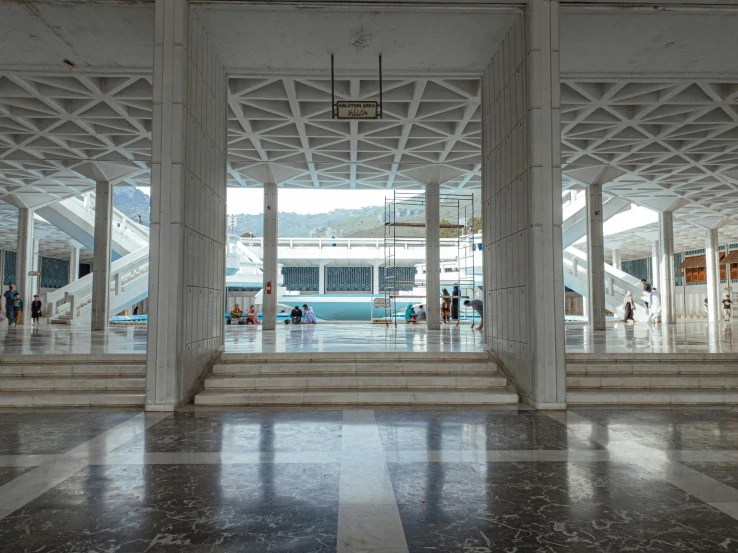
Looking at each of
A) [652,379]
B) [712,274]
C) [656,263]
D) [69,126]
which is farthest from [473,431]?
[656,263]

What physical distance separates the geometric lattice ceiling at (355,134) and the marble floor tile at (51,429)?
7384mm

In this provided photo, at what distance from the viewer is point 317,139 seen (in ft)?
53.1

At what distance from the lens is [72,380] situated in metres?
7.75

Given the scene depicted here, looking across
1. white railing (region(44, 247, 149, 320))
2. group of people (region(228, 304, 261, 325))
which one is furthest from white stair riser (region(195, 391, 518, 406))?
white railing (region(44, 247, 149, 320))

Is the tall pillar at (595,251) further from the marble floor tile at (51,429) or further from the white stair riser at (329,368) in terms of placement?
the marble floor tile at (51,429)

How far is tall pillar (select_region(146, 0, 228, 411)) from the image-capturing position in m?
6.97

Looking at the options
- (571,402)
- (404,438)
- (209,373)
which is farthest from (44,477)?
(571,402)

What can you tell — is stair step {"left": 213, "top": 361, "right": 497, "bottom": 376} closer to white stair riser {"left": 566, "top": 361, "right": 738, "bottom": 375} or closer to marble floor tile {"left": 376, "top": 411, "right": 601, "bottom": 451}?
white stair riser {"left": 566, "top": 361, "right": 738, "bottom": 375}

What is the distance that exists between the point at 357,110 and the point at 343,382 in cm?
437

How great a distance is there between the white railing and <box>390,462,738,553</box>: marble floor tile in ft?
77.7

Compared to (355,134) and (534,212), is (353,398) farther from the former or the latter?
(355,134)

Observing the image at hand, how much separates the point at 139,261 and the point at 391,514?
86.8 feet

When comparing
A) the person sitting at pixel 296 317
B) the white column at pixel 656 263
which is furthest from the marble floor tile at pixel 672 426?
the white column at pixel 656 263

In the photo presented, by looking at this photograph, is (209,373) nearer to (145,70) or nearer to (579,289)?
(145,70)
